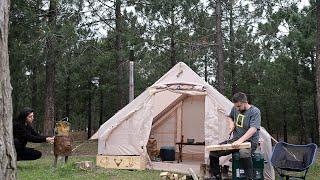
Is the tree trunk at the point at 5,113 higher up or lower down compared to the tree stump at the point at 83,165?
higher up

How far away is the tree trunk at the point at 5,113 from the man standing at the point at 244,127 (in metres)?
3.09

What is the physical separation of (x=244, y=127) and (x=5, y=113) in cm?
346

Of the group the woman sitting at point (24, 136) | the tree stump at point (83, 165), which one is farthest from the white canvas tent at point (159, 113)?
the woman sitting at point (24, 136)

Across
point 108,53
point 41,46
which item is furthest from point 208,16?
point 41,46

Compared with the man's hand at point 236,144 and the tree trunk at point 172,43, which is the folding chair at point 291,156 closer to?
the man's hand at point 236,144

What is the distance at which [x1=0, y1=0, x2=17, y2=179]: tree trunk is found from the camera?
6.15 feet

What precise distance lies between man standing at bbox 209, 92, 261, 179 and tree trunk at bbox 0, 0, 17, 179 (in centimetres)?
309

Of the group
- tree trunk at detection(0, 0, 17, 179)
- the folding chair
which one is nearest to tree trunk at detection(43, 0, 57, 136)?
the folding chair

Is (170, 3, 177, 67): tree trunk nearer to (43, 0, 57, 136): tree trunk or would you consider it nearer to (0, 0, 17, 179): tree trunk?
(43, 0, 57, 136): tree trunk

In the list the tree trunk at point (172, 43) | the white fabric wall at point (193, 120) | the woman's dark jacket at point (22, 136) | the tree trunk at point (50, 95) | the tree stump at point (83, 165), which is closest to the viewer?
the woman's dark jacket at point (22, 136)

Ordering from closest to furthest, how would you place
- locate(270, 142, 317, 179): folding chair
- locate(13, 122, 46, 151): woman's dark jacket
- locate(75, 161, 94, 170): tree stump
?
locate(270, 142, 317, 179): folding chair, locate(13, 122, 46, 151): woman's dark jacket, locate(75, 161, 94, 170): tree stump

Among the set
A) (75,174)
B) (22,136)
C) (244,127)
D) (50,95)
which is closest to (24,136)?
(22,136)

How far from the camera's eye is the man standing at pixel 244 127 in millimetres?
4672

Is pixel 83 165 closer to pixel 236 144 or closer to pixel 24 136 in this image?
pixel 24 136
